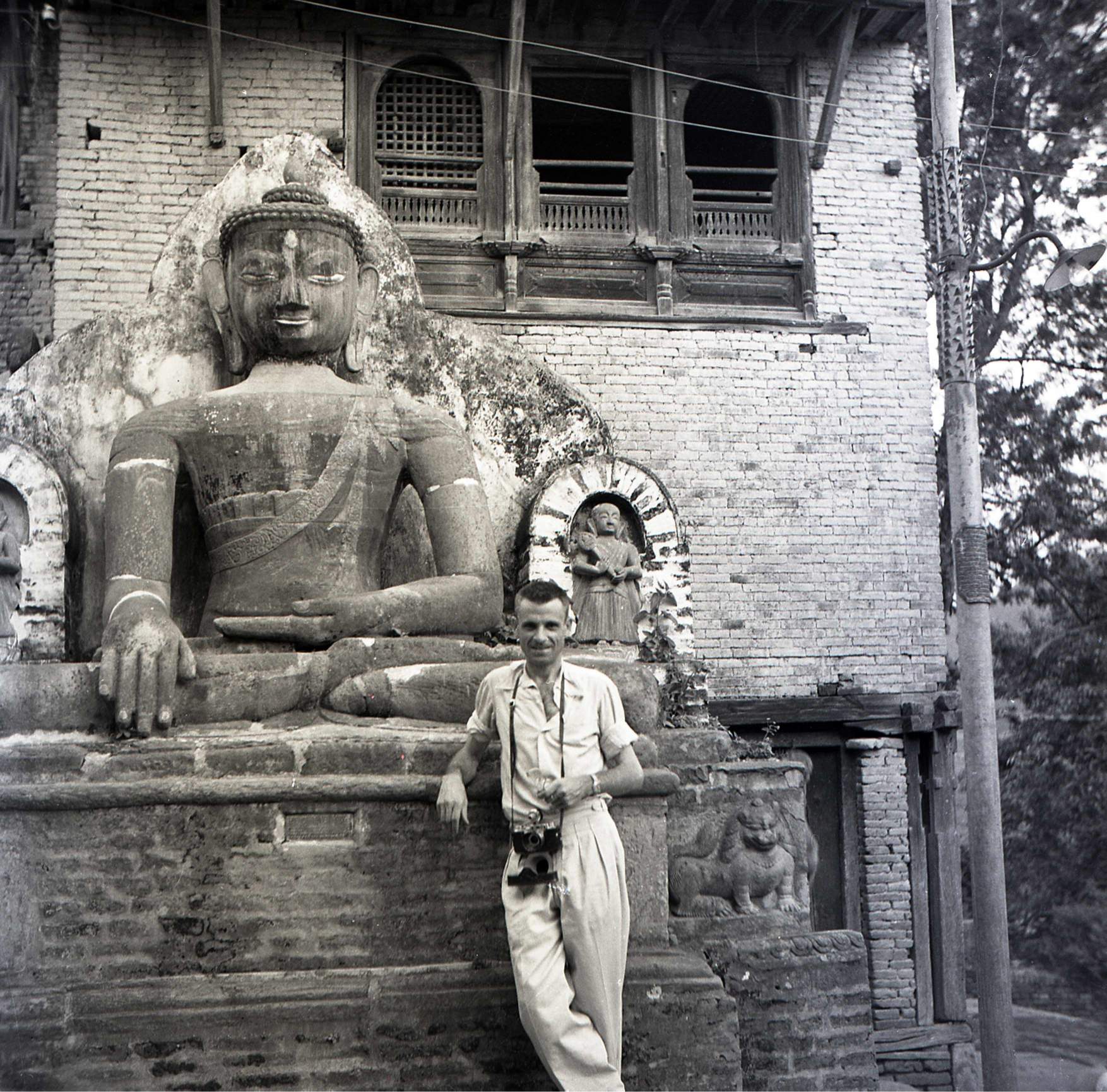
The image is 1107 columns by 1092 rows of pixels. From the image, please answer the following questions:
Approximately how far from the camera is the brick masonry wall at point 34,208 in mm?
12469

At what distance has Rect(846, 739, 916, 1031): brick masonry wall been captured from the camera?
11.9m

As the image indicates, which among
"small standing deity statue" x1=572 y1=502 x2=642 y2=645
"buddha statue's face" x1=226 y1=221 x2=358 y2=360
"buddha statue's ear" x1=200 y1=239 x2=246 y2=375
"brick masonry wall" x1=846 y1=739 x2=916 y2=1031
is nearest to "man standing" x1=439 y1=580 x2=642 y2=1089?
"small standing deity statue" x1=572 y1=502 x2=642 y2=645

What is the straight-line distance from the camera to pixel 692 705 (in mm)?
6914

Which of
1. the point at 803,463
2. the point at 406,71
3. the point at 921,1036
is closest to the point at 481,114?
the point at 406,71

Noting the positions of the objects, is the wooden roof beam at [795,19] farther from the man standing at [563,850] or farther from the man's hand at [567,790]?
the man's hand at [567,790]

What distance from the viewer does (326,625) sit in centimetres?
571

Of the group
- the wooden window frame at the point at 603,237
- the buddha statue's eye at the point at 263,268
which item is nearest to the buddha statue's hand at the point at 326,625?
the buddha statue's eye at the point at 263,268

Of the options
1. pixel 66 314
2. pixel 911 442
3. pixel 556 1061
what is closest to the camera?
pixel 556 1061

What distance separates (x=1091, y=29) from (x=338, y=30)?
772cm

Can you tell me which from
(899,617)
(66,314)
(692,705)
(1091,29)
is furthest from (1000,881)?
(1091,29)

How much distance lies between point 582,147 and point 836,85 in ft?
10.7

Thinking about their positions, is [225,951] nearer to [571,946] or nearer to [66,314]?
[571,946]

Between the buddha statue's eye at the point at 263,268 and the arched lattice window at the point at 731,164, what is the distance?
6.89 m

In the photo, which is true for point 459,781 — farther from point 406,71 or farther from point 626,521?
point 406,71
